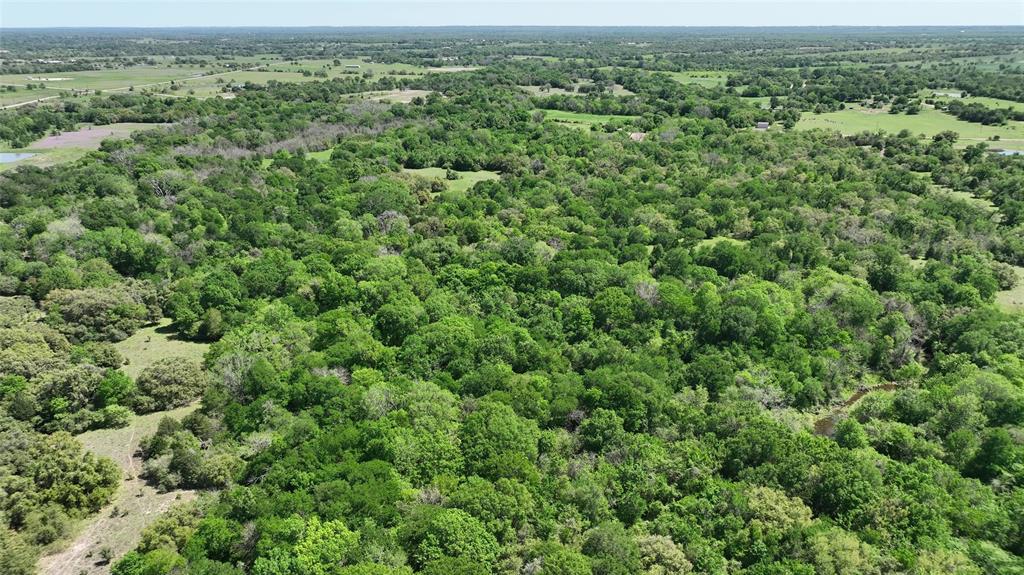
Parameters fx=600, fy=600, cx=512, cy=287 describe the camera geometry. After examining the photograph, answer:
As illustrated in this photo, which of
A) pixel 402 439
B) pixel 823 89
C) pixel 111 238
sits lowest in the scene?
pixel 402 439

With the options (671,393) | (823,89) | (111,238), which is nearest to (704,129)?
(823,89)

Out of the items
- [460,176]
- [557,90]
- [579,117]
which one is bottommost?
[460,176]

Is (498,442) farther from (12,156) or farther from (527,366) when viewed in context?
(12,156)

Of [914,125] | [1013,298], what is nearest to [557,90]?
[914,125]

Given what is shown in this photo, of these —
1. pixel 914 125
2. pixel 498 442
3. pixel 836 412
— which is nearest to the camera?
pixel 498 442

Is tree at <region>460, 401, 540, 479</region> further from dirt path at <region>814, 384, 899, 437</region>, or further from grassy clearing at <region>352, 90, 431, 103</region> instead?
grassy clearing at <region>352, 90, 431, 103</region>

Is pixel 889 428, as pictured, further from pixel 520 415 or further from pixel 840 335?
pixel 520 415
